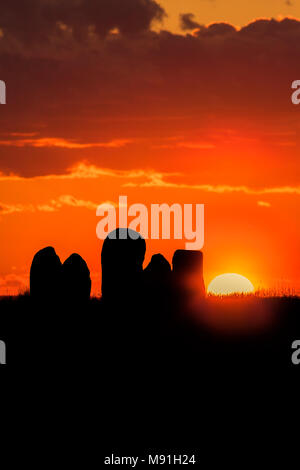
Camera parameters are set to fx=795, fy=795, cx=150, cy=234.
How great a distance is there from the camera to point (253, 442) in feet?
58.6

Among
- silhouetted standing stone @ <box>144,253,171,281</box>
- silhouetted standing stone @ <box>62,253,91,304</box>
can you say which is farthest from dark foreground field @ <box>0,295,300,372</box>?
silhouetted standing stone @ <box>144,253,171,281</box>

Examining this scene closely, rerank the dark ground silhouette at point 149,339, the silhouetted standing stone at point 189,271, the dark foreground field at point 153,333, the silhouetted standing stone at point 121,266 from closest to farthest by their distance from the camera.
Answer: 1. the dark ground silhouette at point 149,339
2. the dark foreground field at point 153,333
3. the silhouetted standing stone at point 121,266
4. the silhouetted standing stone at point 189,271

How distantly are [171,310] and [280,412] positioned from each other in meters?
11.4

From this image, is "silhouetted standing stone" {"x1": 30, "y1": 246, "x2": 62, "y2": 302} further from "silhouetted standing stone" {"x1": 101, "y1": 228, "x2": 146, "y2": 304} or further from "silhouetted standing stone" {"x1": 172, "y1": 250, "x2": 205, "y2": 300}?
"silhouetted standing stone" {"x1": 172, "y1": 250, "x2": 205, "y2": 300}

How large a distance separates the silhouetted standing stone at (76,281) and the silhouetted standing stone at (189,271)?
3925 mm

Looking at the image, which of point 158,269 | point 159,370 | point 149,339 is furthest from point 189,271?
point 159,370

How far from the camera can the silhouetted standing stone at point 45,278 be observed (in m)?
30.2

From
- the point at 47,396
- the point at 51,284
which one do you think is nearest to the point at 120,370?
the point at 47,396

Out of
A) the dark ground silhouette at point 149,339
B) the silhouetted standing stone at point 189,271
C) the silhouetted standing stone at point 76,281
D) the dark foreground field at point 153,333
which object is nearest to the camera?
the dark ground silhouette at point 149,339

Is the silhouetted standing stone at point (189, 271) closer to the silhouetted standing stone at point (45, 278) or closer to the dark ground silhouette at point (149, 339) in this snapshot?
the dark ground silhouette at point (149, 339)

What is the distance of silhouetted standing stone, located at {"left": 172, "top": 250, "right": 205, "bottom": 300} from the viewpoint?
106 feet

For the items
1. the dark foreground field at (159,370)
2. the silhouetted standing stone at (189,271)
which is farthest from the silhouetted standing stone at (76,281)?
the silhouetted standing stone at (189,271)

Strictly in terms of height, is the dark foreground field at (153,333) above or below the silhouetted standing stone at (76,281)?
below
